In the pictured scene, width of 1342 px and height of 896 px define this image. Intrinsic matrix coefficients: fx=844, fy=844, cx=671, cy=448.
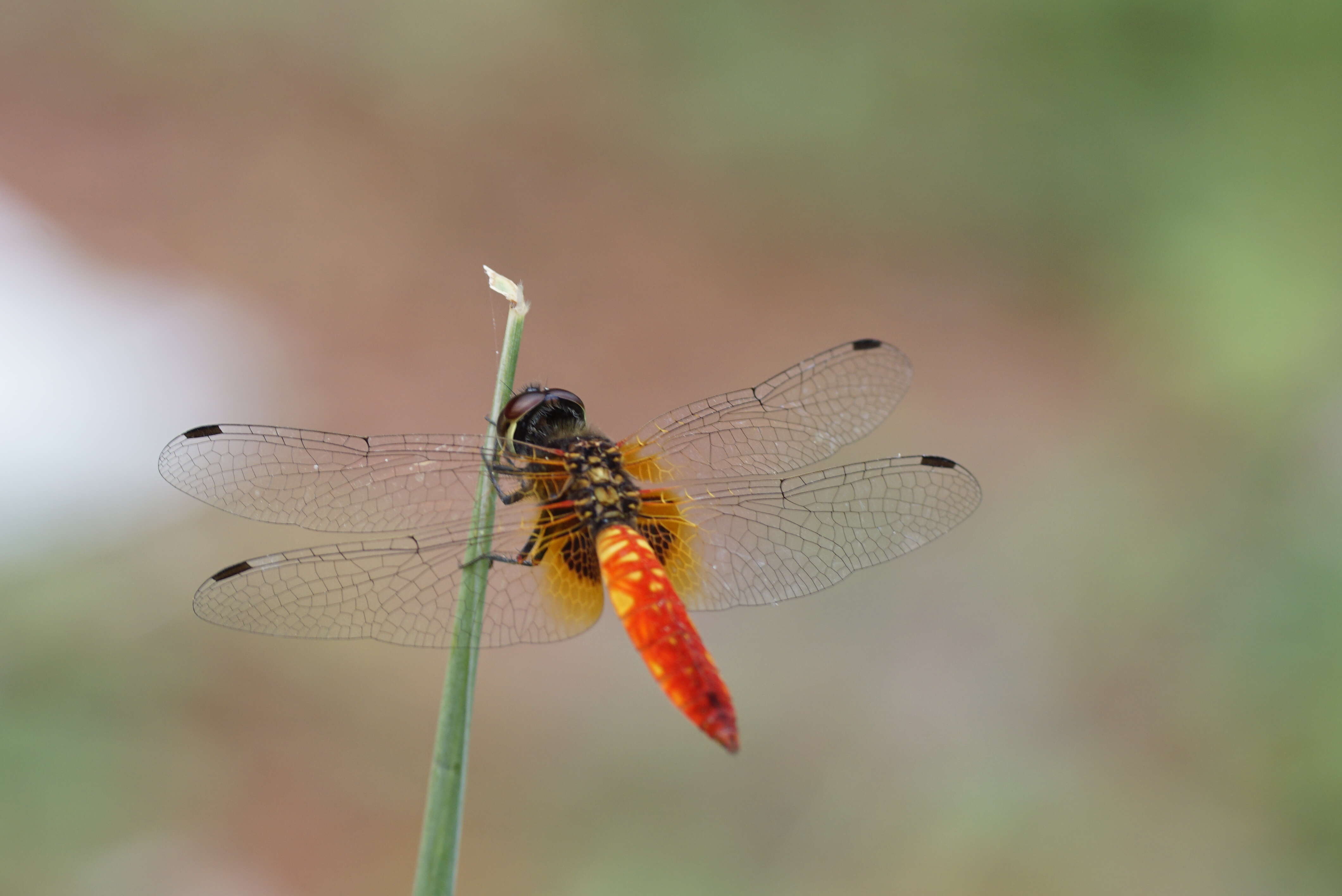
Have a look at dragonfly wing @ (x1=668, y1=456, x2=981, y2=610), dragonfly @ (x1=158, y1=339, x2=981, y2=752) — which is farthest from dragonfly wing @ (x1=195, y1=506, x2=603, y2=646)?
dragonfly wing @ (x1=668, y1=456, x2=981, y2=610)

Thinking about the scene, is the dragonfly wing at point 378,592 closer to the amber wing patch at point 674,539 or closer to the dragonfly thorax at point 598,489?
the dragonfly thorax at point 598,489

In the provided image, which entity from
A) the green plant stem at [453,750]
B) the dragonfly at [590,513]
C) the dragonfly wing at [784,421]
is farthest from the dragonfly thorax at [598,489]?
the green plant stem at [453,750]

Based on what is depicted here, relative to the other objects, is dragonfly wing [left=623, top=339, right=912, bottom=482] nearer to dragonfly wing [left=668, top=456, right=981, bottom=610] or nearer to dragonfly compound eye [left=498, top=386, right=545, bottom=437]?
dragonfly wing [left=668, top=456, right=981, bottom=610]

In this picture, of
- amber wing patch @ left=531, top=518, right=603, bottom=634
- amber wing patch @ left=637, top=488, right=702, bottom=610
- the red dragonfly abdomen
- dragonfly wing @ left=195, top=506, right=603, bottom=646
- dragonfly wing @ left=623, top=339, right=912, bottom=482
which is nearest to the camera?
the red dragonfly abdomen

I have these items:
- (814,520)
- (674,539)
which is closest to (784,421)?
(814,520)

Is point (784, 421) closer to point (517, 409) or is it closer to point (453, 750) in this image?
point (517, 409)

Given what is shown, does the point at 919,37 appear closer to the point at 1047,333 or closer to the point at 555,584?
the point at 1047,333
